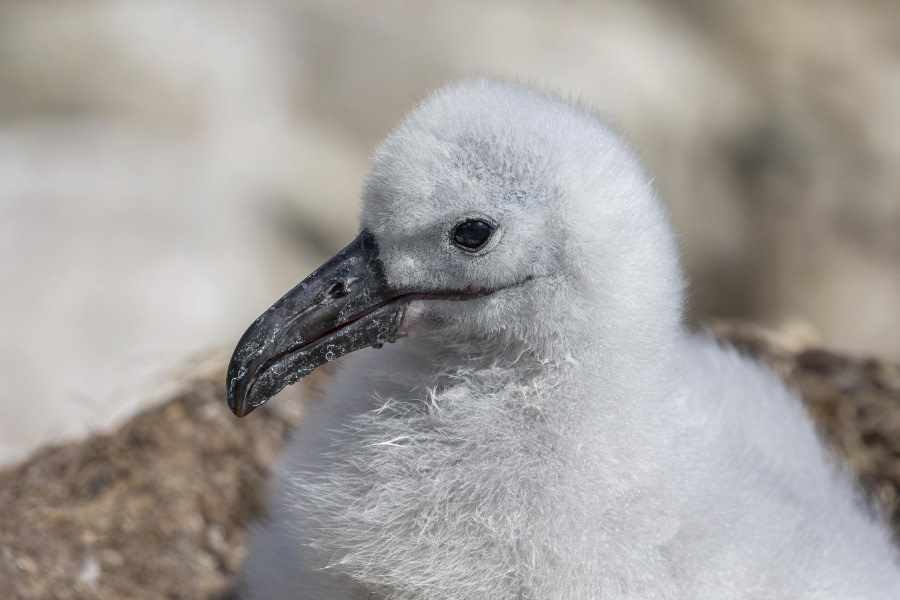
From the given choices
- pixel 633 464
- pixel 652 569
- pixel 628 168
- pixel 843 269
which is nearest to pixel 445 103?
pixel 628 168

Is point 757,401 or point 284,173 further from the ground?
point 284,173

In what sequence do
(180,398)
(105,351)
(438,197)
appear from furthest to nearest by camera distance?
1. (105,351)
2. (180,398)
3. (438,197)

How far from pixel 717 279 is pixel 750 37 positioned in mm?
1545

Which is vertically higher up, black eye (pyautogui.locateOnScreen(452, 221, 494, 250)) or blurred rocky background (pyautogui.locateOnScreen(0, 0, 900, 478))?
blurred rocky background (pyautogui.locateOnScreen(0, 0, 900, 478))

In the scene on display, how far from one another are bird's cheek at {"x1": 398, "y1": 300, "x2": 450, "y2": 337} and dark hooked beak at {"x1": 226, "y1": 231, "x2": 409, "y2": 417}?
0.01 meters

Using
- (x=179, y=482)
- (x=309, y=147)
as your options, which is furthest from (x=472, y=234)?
(x=309, y=147)

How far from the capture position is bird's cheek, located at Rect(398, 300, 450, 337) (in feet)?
6.99

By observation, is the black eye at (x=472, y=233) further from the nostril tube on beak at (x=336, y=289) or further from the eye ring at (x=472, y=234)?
→ the nostril tube on beak at (x=336, y=289)

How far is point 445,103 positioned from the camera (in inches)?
83.4

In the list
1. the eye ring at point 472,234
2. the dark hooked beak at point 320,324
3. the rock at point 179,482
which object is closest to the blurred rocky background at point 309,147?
the rock at point 179,482

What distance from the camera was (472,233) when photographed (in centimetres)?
205

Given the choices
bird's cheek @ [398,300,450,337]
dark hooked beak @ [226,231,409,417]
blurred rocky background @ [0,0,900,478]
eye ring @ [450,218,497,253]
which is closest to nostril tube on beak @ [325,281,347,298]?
dark hooked beak @ [226,231,409,417]

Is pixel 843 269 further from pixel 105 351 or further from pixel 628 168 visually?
pixel 628 168

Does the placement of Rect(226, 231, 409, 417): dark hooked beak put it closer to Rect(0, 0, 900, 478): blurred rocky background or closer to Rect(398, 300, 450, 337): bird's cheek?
Rect(398, 300, 450, 337): bird's cheek
